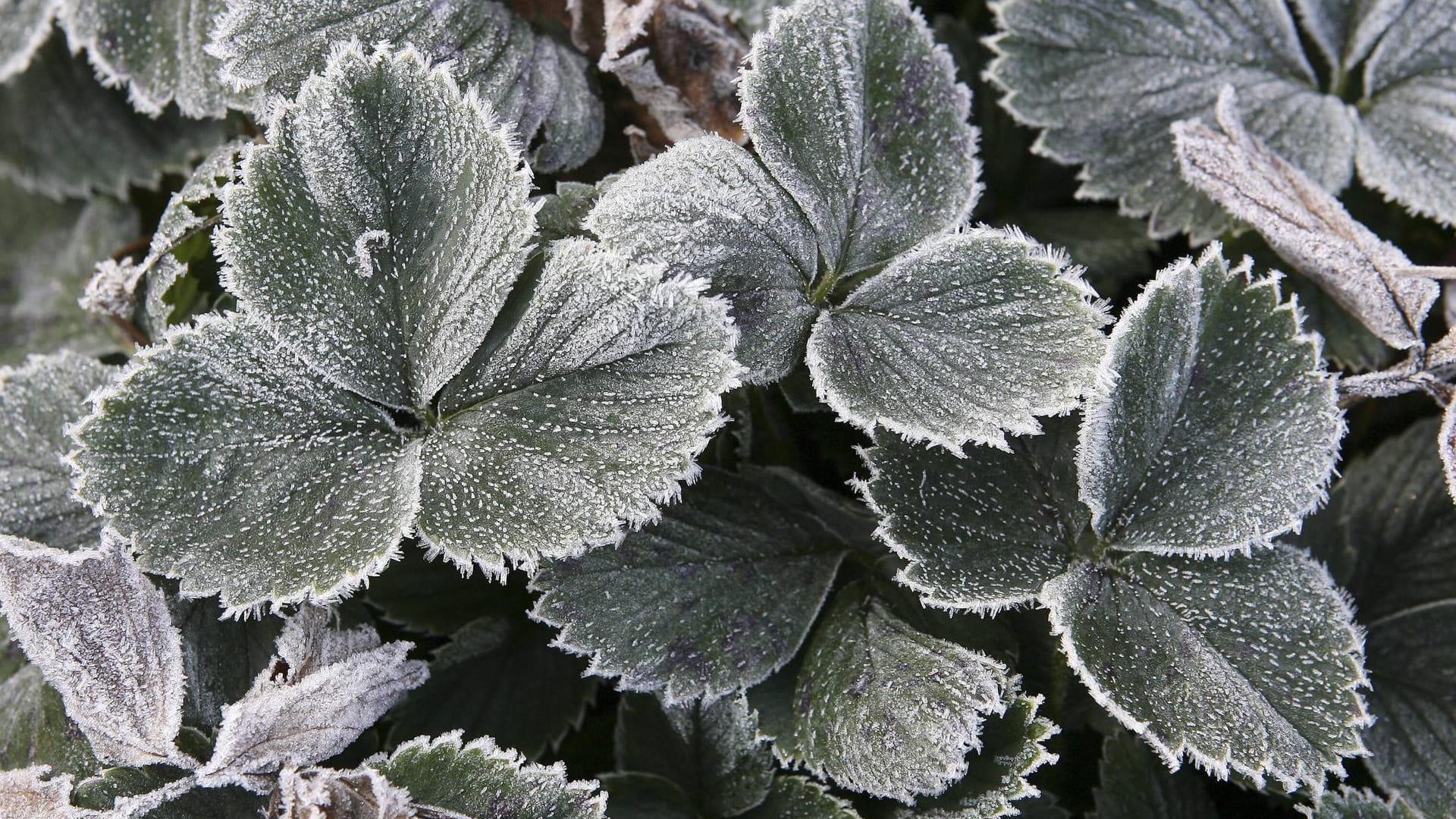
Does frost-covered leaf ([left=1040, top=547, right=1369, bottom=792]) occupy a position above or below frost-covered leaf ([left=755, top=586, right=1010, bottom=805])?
above

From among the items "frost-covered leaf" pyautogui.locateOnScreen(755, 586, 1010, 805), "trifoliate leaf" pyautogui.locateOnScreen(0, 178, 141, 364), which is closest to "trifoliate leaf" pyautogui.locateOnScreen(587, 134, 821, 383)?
"frost-covered leaf" pyautogui.locateOnScreen(755, 586, 1010, 805)

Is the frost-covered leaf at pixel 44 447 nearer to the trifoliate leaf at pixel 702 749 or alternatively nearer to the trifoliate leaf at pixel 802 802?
the trifoliate leaf at pixel 702 749

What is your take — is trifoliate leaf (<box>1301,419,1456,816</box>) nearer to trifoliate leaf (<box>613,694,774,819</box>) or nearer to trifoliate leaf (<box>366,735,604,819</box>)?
trifoliate leaf (<box>613,694,774,819</box>)

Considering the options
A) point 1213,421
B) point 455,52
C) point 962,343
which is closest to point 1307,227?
point 1213,421

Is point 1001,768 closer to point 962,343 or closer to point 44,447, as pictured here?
point 962,343

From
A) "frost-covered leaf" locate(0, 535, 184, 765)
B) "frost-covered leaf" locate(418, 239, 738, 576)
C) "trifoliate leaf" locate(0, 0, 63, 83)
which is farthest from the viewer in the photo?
"trifoliate leaf" locate(0, 0, 63, 83)

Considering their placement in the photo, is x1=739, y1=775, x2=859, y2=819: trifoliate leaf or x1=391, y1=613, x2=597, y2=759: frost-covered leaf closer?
x1=739, y1=775, x2=859, y2=819: trifoliate leaf

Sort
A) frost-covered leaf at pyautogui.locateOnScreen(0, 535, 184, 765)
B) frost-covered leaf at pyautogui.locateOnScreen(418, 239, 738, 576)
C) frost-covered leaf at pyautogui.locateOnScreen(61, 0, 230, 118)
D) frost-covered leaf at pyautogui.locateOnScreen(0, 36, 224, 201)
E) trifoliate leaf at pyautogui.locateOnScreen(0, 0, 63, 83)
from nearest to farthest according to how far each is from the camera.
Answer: frost-covered leaf at pyautogui.locateOnScreen(418, 239, 738, 576) → frost-covered leaf at pyautogui.locateOnScreen(0, 535, 184, 765) → frost-covered leaf at pyautogui.locateOnScreen(61, 0, 230, 118) → trifoliate leaf at pyautogui.locateOnScreen(0, 0, 63, 83) → frost-covered leaf at pyautogui.locateOnScreen(0, 36, 224, 201)
